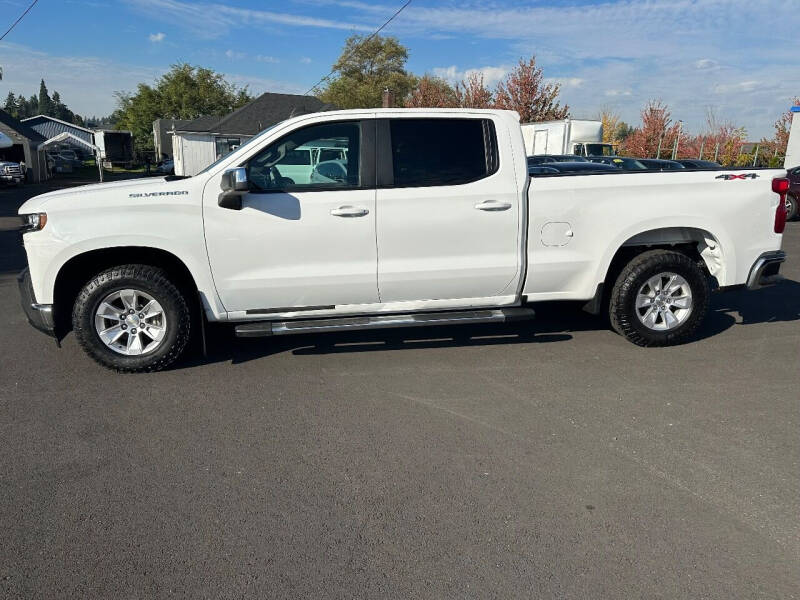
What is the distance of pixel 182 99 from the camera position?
64.2 meters

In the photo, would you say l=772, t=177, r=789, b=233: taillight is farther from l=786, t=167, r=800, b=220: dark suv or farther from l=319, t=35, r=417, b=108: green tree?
l=319, t=35, r=417, b=108: green tree

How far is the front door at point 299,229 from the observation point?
186 inches

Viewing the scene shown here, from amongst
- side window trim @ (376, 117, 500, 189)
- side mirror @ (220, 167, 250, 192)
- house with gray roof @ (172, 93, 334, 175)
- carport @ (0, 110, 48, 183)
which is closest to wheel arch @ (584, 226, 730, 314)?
side window trim @ (376, 117, 500, 189)

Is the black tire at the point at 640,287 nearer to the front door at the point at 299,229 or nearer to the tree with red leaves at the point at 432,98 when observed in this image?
the front door at the point at 299,229

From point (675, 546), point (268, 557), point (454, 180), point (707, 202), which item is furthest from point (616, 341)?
point (268, 557)

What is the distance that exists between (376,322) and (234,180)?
1.56 meters

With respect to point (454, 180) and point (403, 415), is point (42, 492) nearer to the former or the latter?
point (403, 415)

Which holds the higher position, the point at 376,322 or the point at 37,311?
the point at 37,311

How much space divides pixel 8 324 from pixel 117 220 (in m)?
2.77

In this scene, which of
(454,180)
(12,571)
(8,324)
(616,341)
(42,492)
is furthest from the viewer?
(8,324)

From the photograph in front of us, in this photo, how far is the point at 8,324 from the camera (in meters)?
6.33

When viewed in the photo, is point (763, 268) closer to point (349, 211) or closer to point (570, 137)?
point (349, 211)

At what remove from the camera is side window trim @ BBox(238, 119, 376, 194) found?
4769 mm

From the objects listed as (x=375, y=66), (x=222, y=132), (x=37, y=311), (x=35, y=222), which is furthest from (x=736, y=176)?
(x=375, y=66)
